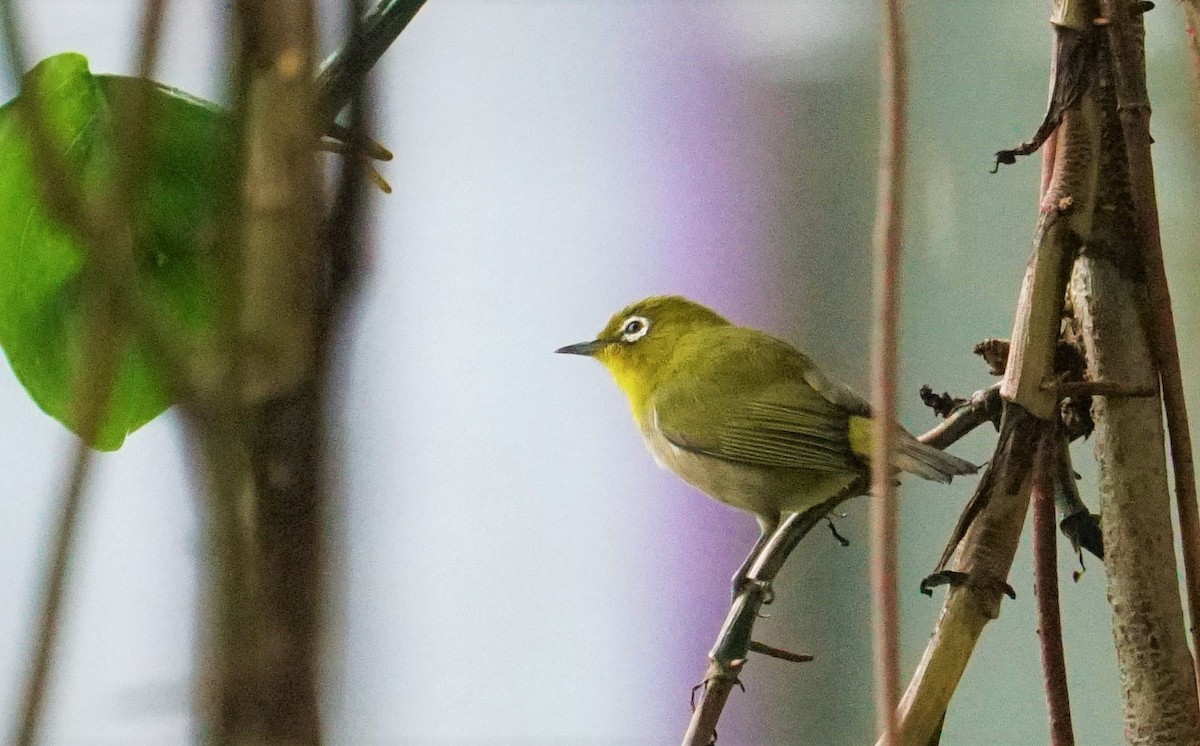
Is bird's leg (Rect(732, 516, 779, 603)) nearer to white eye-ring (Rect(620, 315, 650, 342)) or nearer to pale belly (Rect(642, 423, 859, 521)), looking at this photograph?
pale belly (Rect(642, 423, 859, 521))

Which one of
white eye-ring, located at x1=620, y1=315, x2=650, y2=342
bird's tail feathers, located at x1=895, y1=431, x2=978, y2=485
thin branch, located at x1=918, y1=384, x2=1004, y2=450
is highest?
white eye-ring, located at x1=620, y1=315, x2=650, y2=342

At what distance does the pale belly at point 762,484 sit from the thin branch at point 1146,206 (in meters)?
0.30

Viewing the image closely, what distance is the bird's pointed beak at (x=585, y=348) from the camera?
0.95 meters

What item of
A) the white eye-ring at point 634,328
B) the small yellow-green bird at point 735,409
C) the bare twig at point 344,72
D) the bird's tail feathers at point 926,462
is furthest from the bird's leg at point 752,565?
the bare twig at point 344,72

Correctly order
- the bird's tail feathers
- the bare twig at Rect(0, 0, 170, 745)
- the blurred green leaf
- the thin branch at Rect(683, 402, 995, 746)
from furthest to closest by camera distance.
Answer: the bird's tail feathers
the thin branch at Rect(683, 402, 995, 746)
the blurred green leaf
the bare twig at Rect(0, 0, 170, 745)

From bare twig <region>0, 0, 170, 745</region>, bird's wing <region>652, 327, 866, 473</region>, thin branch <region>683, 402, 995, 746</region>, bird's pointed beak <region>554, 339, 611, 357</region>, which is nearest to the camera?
bare twig <region>0, 0, 170, 745</region>

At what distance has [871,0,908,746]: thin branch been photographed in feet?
0.90

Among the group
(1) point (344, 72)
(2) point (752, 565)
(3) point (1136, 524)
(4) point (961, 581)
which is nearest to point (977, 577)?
(4) point (961, 581)

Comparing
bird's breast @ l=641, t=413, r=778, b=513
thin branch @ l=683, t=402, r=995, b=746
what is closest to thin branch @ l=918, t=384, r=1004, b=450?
thin branch @ l=683, t=402, r=995, b=746

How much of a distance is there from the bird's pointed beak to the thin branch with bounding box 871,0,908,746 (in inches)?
25.5

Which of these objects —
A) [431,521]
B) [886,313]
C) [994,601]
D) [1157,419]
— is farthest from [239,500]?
[431,521]

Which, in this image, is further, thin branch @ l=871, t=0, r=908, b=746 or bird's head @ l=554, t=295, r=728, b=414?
bird's head @ l=554, t=295, r=728, b=414

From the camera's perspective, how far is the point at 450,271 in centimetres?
94

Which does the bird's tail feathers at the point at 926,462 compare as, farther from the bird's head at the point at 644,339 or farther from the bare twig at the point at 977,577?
the bird's head at the point at 644,339
